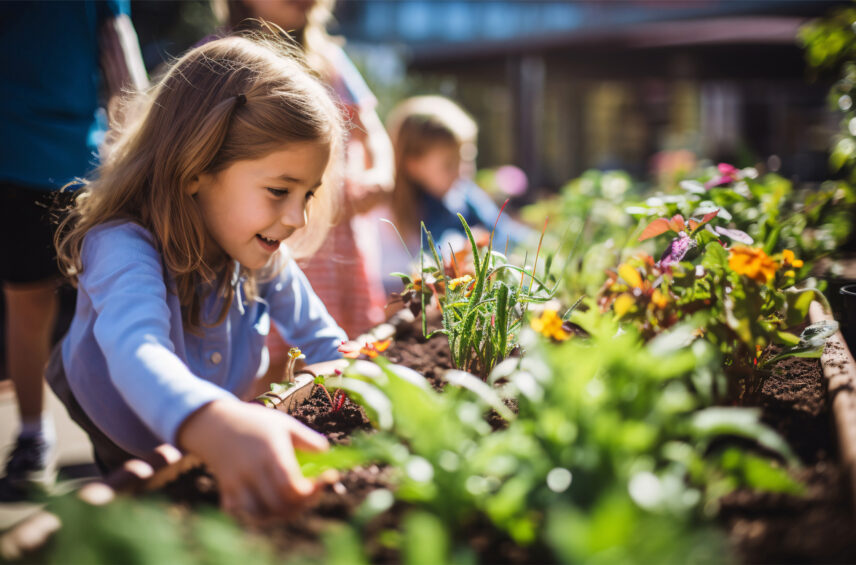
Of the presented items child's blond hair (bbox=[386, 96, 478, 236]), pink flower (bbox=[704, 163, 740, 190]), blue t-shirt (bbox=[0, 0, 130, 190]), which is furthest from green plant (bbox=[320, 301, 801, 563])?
child's blond hair (bbox=[386, 96, 478, 236])

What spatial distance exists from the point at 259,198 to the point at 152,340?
52 cm

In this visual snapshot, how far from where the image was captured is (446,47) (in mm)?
8305

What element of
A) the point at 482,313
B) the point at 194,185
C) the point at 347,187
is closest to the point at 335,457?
the point at 482,313

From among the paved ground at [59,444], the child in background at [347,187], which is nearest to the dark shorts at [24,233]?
the paved ground at [59,444]

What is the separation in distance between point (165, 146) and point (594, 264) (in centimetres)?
137

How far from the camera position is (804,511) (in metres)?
0.82

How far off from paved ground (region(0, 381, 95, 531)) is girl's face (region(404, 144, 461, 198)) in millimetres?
2178

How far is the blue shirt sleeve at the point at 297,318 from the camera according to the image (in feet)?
5.90

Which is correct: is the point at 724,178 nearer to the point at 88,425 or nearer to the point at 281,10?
the point at 281,10

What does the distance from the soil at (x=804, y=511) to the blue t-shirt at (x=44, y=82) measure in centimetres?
194

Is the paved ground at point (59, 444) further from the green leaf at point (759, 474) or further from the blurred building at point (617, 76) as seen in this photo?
the blurred building at point (617, 76)

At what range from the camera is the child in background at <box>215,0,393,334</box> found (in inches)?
94.2

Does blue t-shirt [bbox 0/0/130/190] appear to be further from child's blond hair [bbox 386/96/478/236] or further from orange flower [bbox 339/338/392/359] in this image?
child's blond hair [bbox 386/96/478/236]

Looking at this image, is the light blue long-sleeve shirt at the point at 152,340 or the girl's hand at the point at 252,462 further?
the light blue long-sleeve shirt at the point at 152,340
